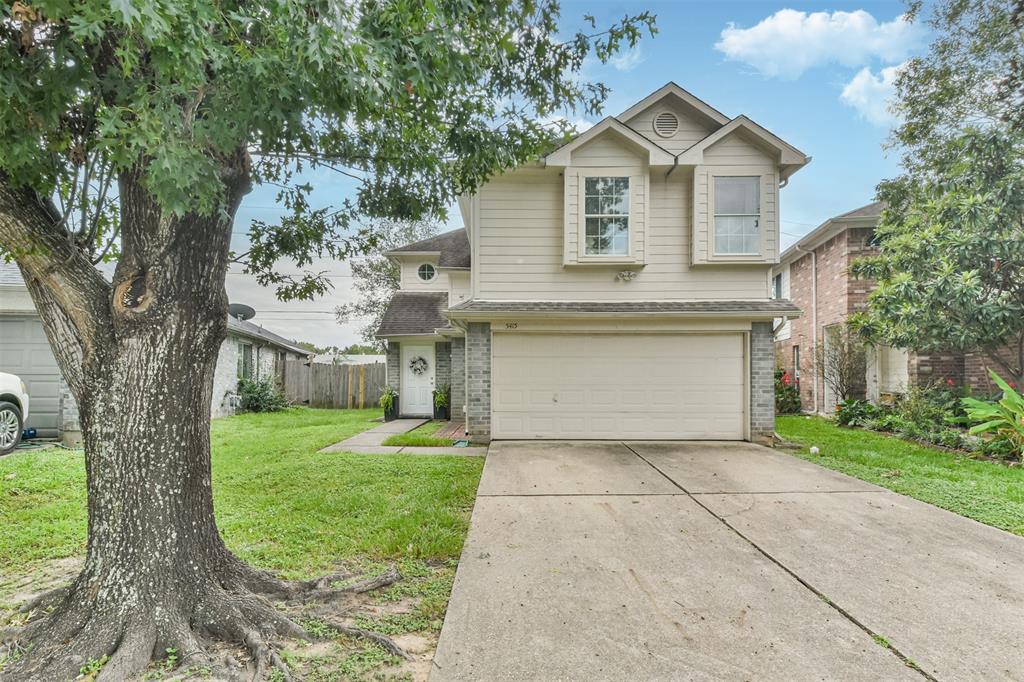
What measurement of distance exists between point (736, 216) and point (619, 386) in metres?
3.70

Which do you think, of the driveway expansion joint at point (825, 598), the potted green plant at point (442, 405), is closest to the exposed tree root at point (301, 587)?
the driveway expansion joint at point (825, 598)

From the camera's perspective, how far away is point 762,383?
8625 millimetres

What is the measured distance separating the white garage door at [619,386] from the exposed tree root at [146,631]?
6069mm

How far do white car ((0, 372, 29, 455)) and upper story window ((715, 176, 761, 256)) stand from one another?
40.1 feet

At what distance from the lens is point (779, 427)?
1099cm

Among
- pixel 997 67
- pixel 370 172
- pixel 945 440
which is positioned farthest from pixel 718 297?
pixel 997 67

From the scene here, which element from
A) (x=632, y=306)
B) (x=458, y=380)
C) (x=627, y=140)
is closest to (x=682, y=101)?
(x=627, y=140)

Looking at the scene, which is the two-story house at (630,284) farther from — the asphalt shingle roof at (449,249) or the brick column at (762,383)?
the asphalt shingle roof at (449,249)

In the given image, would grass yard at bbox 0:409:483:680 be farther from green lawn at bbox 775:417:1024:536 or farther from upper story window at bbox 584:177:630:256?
green lawn at bbox 775:417:1024:536

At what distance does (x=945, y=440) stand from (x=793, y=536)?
686cm

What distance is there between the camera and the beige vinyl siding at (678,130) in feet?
29.9

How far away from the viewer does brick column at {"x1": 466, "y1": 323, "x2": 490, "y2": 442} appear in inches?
343

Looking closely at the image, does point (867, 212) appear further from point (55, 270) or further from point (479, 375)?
point (55, 270)

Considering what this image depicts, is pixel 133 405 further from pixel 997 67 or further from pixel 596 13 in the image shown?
pixel 997 67
